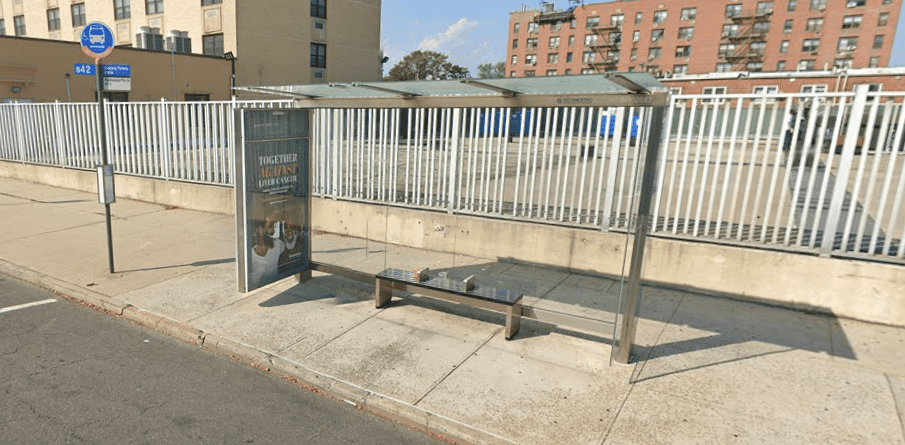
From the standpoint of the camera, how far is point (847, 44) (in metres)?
62.3

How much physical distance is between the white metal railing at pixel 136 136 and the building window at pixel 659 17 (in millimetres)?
71994

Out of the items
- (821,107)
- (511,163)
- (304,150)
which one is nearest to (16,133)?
(304,150)

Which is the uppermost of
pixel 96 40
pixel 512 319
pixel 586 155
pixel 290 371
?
pixel 96 40

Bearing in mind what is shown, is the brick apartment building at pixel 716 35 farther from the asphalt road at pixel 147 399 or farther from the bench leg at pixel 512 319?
the asphalt road at pixel 147 399

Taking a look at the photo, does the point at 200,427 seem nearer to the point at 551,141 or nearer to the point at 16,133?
the point at 551,141

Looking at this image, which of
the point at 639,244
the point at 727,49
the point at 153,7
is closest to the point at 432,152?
the point at 639,244

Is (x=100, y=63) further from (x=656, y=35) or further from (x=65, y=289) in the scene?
(x=656, y=35)

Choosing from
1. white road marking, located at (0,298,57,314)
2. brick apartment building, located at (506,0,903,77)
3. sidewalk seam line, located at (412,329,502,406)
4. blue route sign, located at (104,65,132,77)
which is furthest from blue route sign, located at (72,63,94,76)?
brick apartment building, located at (506,0,903,77)

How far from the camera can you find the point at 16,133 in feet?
48.6

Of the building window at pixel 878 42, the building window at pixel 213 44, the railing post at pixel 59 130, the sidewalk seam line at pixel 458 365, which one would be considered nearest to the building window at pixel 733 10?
the building window at pixel 878 42

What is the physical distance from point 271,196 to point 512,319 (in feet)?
10.7

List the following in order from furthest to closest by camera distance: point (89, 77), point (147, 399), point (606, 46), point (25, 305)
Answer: point (606, 46) → point (89, 77) → point (25, 305) → point (147, 399)

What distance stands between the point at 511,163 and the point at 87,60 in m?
29.3

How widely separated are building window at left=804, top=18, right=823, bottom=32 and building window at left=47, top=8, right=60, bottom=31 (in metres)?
80.9
